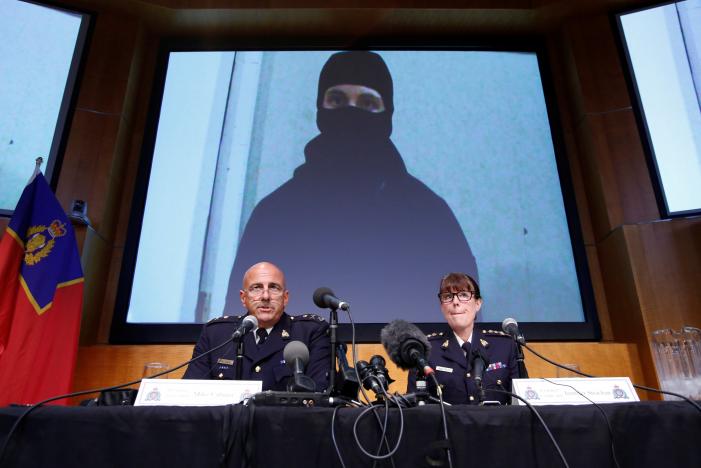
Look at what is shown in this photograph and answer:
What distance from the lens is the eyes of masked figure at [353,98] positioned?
4.15m

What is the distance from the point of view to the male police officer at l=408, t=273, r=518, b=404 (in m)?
2.28

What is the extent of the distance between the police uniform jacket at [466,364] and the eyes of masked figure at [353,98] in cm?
223

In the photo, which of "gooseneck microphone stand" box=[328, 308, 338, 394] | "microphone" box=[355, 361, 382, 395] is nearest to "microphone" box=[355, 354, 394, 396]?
"microphone" box=[355, 361, 382, 395]

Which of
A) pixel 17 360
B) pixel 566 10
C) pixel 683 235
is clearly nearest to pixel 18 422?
pixel 17 360

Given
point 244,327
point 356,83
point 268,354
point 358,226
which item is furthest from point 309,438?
point 356,83

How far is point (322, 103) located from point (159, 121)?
1.25 meters

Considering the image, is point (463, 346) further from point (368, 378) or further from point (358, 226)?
point (358, 226)

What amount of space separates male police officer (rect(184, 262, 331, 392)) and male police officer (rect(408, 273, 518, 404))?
0.52 metres

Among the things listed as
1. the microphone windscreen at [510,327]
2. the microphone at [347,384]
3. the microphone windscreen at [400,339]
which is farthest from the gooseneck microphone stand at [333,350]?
the microphone windscreen at [510,327]

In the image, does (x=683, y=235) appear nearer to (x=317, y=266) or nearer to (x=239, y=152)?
(x=317, y=266)

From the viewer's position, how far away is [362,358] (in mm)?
3104

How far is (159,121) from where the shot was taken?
406 centimetres

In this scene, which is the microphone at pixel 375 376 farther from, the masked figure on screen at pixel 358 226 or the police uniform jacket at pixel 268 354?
the masked figure on screen at pixel 358 226

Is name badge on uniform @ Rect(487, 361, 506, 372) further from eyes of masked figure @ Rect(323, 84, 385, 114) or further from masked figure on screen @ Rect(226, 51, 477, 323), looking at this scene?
eyes of masked figure @ Rect(323, 84, 385, 114)
